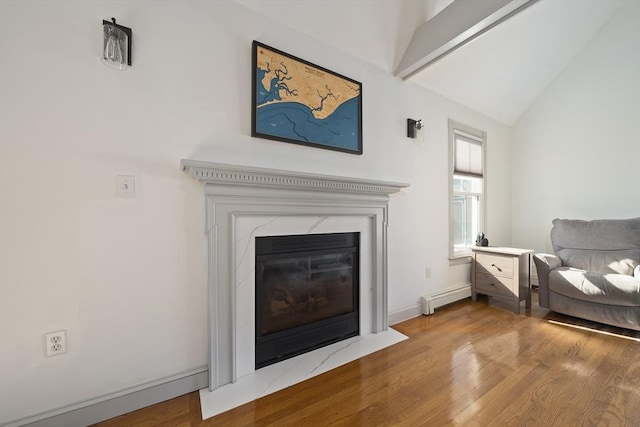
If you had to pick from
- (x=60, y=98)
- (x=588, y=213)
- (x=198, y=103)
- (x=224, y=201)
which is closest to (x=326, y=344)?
(x=224, y=201)

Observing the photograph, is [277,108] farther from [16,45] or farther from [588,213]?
[588,213]

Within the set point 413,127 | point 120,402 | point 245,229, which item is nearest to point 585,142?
point 413,127

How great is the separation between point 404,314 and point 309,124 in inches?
79.0

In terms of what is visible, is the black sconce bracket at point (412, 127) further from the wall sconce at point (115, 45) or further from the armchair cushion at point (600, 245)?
the wall sconce at point (115, 45)

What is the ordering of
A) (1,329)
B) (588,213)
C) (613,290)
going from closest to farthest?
(1,329), (613,290), (588,213)

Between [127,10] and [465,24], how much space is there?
2298 mm

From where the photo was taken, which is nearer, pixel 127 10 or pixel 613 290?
pixel 127 10

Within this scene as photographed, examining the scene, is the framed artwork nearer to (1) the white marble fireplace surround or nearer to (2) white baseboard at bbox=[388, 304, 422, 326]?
(1) the white marble fireplace surround

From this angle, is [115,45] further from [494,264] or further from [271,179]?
[494,264]

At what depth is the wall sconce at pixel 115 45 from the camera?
1.31 meters

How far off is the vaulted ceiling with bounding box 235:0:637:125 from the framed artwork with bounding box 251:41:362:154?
30 cm

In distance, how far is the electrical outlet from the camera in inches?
48.6

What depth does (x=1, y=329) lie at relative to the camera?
3.79ft

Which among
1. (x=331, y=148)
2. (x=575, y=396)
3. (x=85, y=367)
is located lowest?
(x=575, y=396)
